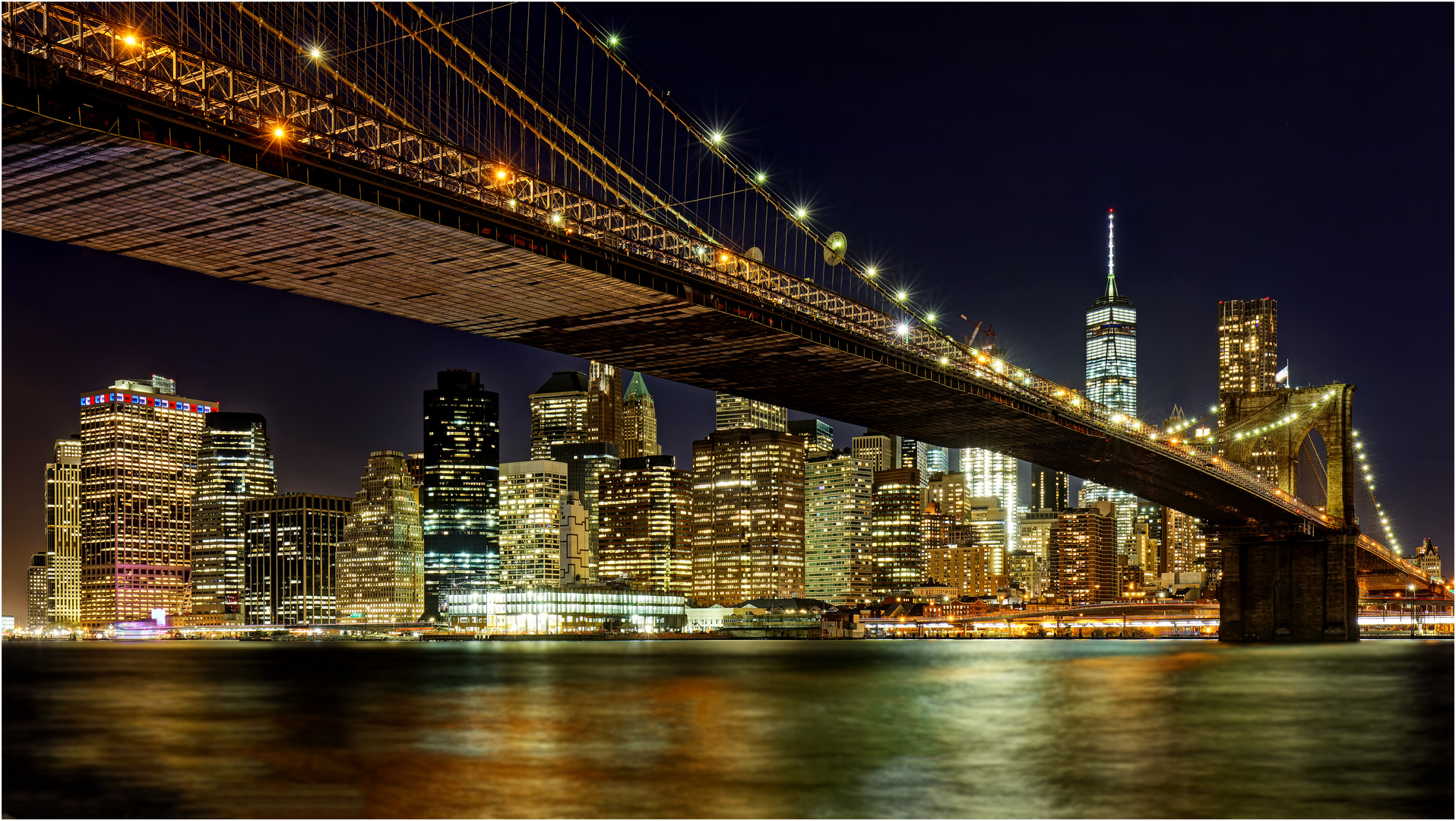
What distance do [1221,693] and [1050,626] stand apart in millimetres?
123309

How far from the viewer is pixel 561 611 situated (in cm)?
17750

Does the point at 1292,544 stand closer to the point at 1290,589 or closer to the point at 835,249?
the point at 1290,589

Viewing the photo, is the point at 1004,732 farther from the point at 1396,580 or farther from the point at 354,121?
the point at 1396,580

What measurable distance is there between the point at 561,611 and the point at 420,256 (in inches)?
5377

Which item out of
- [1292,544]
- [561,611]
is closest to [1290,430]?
[1292,544]

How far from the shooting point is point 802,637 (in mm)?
175500

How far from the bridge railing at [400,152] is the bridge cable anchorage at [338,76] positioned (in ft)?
1.37

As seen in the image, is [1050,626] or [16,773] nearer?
[16,773]

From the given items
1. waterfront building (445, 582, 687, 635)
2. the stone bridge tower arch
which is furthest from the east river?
waterfront building (445, 582, 687, 635)

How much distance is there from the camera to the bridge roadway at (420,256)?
3362 centimetres

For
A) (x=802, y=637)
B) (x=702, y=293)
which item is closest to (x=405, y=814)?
(x=702, y=293)

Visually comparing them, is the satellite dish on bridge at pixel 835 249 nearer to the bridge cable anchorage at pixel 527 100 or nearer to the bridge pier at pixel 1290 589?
the bridge cable anchorage at pixel 527 100

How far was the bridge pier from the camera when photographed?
3858 inches

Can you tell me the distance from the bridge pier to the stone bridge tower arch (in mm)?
4595
